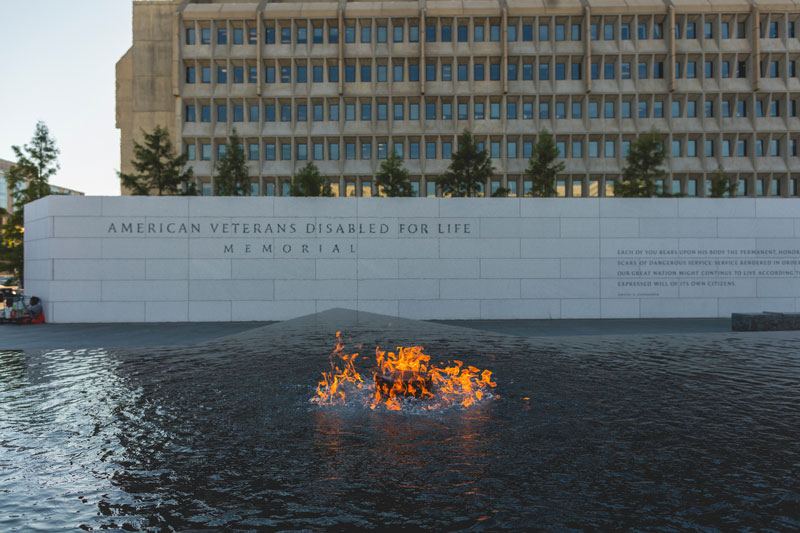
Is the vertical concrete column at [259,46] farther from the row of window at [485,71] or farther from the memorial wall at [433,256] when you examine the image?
the memorial wall at [433,256]

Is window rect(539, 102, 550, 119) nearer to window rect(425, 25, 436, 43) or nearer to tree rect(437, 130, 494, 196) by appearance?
window rect(425, 25, 436, 43)

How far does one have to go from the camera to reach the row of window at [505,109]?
5362 centimetres

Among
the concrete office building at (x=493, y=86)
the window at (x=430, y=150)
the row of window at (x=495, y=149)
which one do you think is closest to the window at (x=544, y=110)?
the concrete office building at (x=493, y=86)

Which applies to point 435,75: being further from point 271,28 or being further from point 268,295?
point 268,295

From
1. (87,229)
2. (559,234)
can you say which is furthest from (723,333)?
(87,229)

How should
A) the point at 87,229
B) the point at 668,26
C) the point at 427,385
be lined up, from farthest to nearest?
1. the point at 668,26
2. the point at 87,229
3. the point at 427,385

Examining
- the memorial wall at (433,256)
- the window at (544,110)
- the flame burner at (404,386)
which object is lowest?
the flame burner at (404,386)

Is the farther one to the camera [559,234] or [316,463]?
[559,234]

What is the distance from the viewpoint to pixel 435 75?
2133 inches

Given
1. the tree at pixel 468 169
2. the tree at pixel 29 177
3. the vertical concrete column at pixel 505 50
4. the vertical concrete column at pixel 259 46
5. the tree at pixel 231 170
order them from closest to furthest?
1. the tree at pixel 29 177
2. the tree at pixel 468 169
3. the tree at pixel 231 170
4. the vertical concrete column at pixel 505 50
5. the vertical concrete column at pixel 259 46

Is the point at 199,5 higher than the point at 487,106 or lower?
higher

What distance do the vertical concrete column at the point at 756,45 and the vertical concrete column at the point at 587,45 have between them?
1586 centimetres

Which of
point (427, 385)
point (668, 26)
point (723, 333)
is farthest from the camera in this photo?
point (668, 26)

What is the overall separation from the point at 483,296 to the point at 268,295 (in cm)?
893
